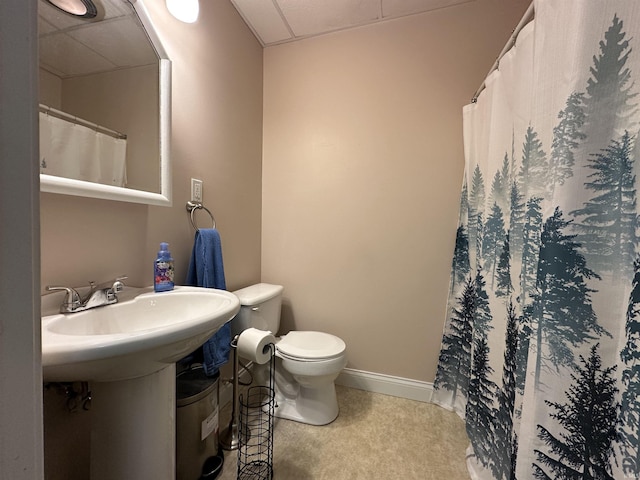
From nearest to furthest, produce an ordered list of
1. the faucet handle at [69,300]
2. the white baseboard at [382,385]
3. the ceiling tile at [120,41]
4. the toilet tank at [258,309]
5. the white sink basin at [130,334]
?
the white sink basin at [130,334] → the faucet handle at [69,300] → the ceiling tile at [120,41] → the toilet tank at [258,309] → the white baseboard at [382,385]

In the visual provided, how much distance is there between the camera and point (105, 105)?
90 cm

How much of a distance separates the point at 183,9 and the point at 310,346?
64.9 inches

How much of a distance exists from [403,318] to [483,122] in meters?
1.14

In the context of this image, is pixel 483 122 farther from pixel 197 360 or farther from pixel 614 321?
pixel 197 360

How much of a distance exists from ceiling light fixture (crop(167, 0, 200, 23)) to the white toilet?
128cm

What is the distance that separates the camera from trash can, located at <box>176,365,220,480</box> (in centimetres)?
97

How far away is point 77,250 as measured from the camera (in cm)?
83

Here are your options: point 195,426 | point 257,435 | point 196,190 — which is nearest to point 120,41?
point 196,190

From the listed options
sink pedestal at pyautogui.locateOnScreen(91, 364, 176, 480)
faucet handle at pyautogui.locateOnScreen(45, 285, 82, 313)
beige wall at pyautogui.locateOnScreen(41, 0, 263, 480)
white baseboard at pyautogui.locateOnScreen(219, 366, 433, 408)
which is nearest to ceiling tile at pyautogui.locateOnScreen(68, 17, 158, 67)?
beige wall at pyautogui.locateOnScreen(41, 0, 263, 480)

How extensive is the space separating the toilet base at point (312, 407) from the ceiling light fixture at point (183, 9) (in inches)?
72.0

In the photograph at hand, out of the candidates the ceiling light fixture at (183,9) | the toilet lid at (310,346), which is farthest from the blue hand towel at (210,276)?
the ceiling light fixture at (183,9)

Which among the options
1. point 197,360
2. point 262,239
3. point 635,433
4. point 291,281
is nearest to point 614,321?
point 635,433

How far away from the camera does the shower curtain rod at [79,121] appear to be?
29.3 inches

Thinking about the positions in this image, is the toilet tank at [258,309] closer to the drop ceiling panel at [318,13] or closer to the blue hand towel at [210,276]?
the blue hand towel at [210,276]
